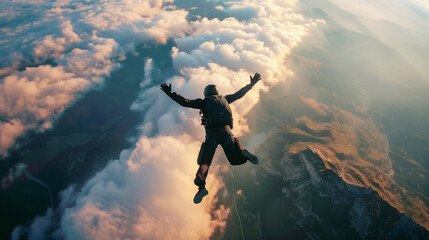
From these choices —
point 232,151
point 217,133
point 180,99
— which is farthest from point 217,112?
point 232,151

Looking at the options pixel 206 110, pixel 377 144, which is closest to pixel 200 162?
pixel 206 110

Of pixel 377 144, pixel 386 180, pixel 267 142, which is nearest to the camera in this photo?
pixel 386 180

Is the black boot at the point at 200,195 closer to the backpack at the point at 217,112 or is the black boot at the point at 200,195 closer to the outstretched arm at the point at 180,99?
the backpack at the point at 217,112

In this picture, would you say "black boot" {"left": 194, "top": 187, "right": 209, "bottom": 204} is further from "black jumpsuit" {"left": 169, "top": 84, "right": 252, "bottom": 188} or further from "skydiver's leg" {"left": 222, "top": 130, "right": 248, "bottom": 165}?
"skydiver's leg" {"left": 222, "top": 130, "right": 248, "bottom": 165}

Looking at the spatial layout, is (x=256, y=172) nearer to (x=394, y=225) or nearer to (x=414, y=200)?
(x=394, y=225)

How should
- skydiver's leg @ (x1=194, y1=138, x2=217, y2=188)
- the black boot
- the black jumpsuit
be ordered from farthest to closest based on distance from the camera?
the black jumpsuit < skydiver's leg @ (x1=194, y1=138, x2=217, y2=188) < the black boot

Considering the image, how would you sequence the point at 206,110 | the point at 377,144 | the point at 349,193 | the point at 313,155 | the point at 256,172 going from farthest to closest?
the point at 377,144 → the point at 256,172 → the point at 313,155 → the point at 349,193 → the point at 206,110

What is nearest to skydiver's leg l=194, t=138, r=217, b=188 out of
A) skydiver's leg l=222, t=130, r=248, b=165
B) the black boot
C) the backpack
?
the black boot

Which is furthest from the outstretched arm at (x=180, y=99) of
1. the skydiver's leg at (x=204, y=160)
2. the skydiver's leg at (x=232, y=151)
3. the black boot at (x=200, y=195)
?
the black boot at (x=200, y=195)
